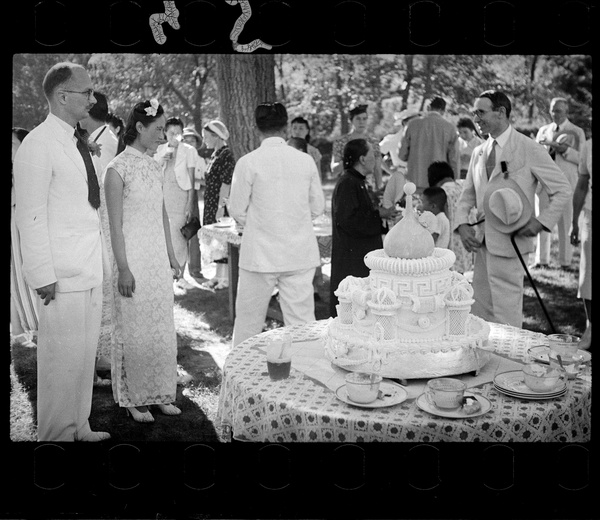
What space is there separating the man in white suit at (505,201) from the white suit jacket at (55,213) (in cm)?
220

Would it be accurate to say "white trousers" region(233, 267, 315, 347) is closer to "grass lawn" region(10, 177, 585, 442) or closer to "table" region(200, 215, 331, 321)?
"grass lawn" region(10, 177, 585, 442)

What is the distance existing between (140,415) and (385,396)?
1.80 m

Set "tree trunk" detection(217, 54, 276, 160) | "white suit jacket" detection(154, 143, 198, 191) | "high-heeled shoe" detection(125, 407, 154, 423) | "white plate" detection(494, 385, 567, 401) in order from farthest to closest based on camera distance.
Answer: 1. "tree trunk" detection(217, 54, 276, 160)
2. "white suit jacket" detection(154, 143, 198, 191)
3. "high-heeled shoe" detection(125, 407, 154, 423)
4. "white plate" detection(494, 385, 567, 401)

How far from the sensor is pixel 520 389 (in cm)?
243

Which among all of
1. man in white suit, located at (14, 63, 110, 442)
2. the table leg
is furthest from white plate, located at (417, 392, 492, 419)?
the table leg

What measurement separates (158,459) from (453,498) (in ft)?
3.82

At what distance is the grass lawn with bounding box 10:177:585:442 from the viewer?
3602 millimetres

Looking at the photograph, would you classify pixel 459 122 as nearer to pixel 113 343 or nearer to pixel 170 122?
pixel 170 122

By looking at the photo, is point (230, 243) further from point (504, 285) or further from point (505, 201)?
point (505, 201)

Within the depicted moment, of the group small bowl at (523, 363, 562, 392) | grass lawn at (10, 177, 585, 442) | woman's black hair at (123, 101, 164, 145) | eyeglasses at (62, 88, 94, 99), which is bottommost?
grass lawn at (10, 177, 585, 442)

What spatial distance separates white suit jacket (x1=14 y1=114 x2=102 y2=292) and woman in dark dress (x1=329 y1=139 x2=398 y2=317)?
213 cm

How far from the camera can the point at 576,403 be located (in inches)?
96.3

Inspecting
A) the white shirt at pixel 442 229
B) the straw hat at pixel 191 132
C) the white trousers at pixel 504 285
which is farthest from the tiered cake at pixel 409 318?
the straw hat at pixel 191 132

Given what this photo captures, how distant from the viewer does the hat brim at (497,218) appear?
12.6 feet
